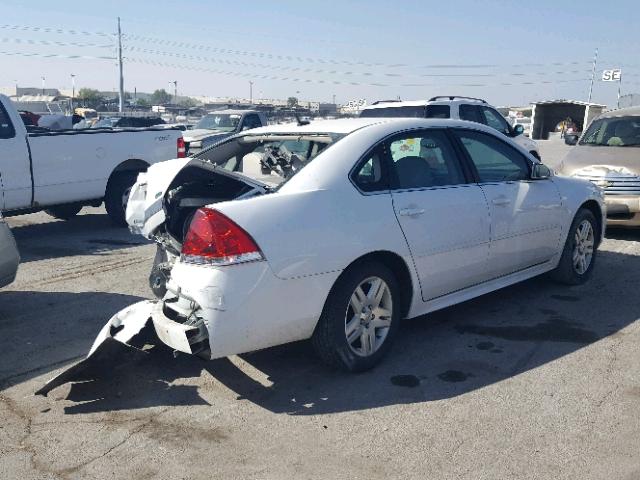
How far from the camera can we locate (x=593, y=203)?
21.0 ft

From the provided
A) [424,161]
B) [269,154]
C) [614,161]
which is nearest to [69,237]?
[269,154]

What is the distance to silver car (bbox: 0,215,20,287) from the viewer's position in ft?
17.4

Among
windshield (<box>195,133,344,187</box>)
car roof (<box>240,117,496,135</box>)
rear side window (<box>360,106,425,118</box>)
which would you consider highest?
rear side window (<box>360,106,425,118</box>)

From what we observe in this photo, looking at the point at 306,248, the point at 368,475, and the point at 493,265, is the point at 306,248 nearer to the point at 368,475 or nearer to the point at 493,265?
the point at 368,475

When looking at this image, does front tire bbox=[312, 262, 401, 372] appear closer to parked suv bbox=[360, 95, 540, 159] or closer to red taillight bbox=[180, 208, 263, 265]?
red taillight bbox=[180, 208, 263, 265]

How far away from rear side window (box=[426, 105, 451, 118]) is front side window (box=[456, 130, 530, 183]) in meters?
5.91

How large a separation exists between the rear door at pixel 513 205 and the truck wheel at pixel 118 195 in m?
5.95

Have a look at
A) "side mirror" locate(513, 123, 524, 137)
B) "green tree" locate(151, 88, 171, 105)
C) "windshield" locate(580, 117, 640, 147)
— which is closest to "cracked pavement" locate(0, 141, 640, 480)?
"windshield" locate(580, 117, 640, 147)

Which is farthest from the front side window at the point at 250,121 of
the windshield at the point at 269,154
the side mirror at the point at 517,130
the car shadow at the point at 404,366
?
the car shadow at the point at 404,366

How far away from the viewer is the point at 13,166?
8.20 m

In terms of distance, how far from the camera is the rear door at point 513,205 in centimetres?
510

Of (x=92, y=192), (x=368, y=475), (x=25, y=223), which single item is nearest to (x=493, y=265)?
(x=368, y=475)

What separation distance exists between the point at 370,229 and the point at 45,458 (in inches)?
88.7

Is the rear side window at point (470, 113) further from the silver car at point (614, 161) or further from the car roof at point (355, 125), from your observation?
the car roof at point (355, 125)
